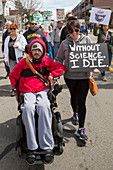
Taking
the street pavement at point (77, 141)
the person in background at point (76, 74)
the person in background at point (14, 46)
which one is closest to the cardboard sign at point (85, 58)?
the person in background at point (76, 74)

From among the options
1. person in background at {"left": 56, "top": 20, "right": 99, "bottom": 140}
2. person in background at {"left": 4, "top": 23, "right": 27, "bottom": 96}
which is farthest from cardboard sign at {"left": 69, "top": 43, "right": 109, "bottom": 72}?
person in background at {"left": 4, "top": 23, "right": 27, "bottom": 96}

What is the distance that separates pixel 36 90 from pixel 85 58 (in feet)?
3.03

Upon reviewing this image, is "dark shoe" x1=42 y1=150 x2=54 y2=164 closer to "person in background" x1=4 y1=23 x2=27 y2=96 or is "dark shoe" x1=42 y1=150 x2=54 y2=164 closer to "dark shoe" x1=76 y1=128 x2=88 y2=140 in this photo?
"dark shoe" x1=76 y1=128 x2=88 y2=140

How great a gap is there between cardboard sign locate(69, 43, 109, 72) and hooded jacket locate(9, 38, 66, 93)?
253 mm

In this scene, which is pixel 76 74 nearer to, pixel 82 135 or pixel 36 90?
pixel 36 90

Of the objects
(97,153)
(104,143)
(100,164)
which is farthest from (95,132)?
(100,164)

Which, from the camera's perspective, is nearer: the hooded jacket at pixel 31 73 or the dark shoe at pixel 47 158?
the dark shoe at pixel 47 158

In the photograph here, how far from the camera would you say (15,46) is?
5.13m

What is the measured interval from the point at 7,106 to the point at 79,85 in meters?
2.42

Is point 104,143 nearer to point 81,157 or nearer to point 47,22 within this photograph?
point 81,157

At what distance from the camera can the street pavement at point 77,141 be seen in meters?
2.73

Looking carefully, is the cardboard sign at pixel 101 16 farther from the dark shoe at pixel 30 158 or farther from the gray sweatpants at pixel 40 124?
the dark shoe at pixel 30 158

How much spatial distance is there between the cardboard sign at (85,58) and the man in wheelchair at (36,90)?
0.82ft

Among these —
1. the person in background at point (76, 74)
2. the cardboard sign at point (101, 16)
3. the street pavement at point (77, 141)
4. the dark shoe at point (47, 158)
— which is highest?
the cardboard sign at point (101, 16)
